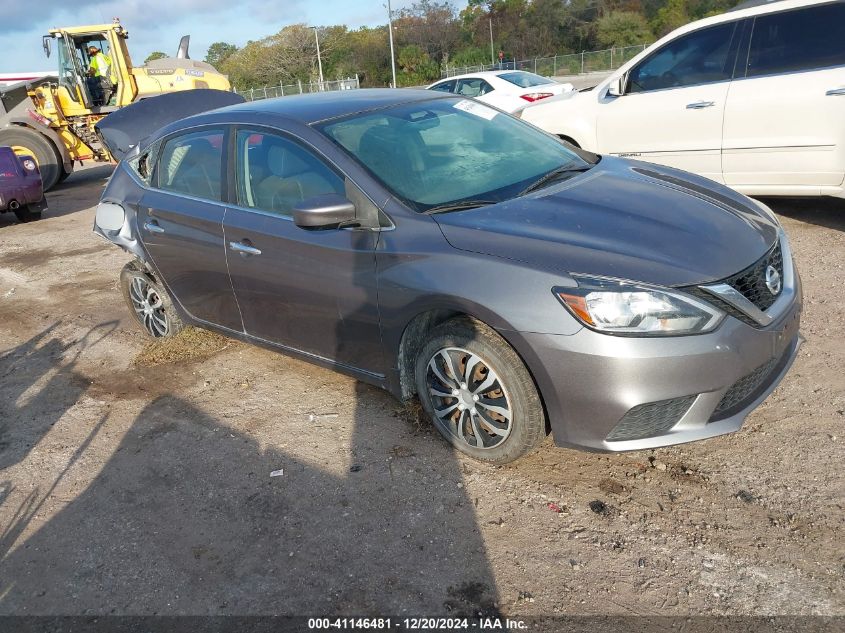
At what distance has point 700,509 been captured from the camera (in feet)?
9.08

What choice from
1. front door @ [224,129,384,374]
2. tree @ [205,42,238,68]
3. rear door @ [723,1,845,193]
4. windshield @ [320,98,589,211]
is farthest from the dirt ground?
tree @ [205,42,238,68]

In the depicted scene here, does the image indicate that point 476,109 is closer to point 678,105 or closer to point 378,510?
point 378,510

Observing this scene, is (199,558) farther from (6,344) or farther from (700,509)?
(6,344)

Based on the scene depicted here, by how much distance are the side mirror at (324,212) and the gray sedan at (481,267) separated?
10mm

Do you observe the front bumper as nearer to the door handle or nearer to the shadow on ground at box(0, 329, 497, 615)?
the shadow on ground at box(0, 329, 497, 615)

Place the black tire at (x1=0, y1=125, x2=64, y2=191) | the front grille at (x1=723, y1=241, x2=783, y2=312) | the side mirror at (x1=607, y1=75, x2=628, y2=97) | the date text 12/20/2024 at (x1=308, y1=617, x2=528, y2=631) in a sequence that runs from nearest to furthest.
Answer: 1. the date text 12/20/2024 at (x1=308, y1=617, x2=528, y2=631)
2. the front grille at (x1=723, y1=241, x2=783, y2=312)
3. the side mirror at (x1=607, y1=75, x2=628, y2=97)
4. the black tire at (x1=0, y1=125, x2=64, y2=191)

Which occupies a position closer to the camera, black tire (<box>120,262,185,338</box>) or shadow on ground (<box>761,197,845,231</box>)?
black tire (<box>120,262,185,338</box>)

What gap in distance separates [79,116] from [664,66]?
12752 millimetres

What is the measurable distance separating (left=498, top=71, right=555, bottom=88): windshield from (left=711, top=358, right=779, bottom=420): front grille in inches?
409

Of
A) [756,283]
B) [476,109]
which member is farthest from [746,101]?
[756,283]

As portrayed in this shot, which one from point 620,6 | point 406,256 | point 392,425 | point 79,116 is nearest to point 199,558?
point 392,425

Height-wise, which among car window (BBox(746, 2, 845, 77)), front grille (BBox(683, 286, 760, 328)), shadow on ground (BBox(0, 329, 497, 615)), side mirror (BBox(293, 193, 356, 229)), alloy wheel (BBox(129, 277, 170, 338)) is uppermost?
car window (BBox(746, 2, 845, 77))

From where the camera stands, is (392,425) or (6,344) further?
(6,344)

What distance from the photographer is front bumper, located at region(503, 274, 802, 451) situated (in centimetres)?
256
